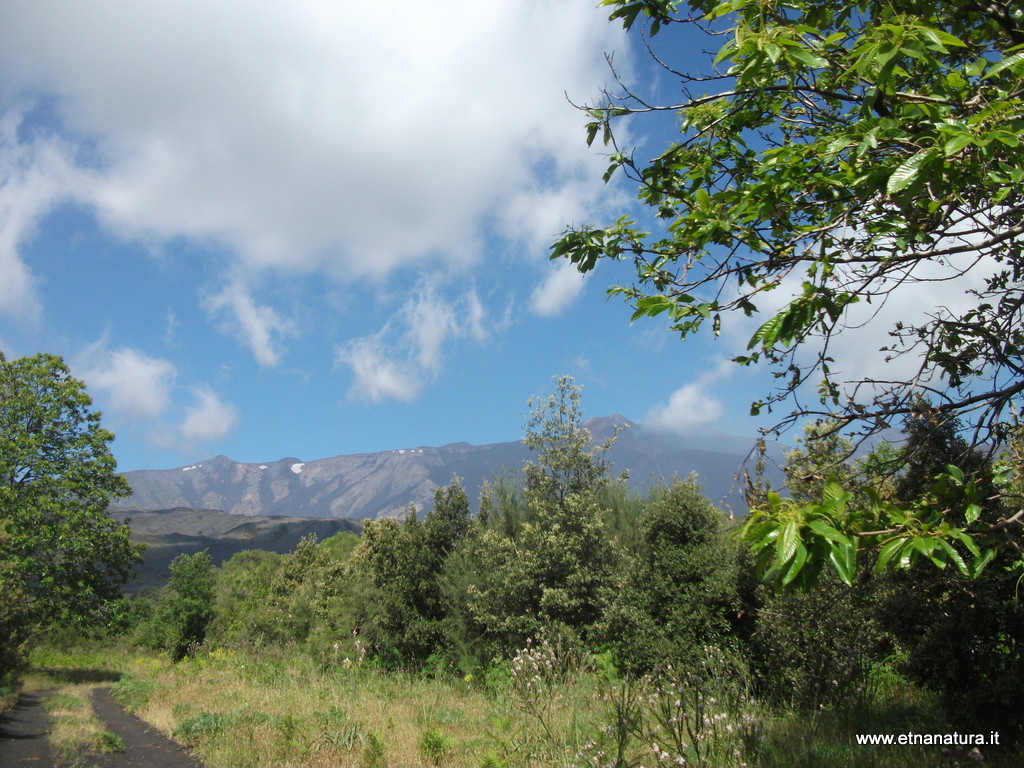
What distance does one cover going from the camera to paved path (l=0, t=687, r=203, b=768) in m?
9.48

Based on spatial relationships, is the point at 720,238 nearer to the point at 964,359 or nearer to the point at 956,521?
the point at 956,521

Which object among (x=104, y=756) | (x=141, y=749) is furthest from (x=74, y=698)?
(x=104, y=756)

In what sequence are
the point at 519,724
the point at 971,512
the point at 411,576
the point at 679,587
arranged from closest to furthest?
the point at 971,512
the point at 519,724
the point at 679,587
the point at 411,576

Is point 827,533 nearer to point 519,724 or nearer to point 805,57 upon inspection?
point 805,57

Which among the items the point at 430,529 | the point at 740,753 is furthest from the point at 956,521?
the point at 430,529

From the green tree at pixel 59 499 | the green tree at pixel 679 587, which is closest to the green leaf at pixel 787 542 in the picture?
the green tree at pixel 679 587

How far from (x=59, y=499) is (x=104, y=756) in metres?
21.0

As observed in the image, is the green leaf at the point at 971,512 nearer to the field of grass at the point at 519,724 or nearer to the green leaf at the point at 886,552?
the green leaf at the point at 886,552

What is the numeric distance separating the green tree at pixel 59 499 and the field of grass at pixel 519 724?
1254cm

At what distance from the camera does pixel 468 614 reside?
18328mm

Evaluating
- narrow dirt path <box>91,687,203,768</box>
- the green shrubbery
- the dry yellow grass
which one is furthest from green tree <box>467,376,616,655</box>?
narrow dirt path <box>91,687,203,768</box>

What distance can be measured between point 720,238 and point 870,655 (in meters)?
7.00

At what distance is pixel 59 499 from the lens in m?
26.1

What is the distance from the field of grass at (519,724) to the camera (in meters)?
4.75
